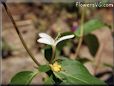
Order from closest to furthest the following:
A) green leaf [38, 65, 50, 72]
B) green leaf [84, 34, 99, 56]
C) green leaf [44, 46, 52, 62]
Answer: green leaf [38, 65, 50, 72] → green leaf [44, 46, 52, 62] → green leaf [84, 34, 99, 56]

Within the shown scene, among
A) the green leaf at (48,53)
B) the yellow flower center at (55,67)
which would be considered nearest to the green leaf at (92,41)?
the green leaf at (48,53)

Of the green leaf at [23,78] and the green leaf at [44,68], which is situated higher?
the green leaf at [44,68]

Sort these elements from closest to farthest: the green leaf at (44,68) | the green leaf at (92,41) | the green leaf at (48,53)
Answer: the green leaf at (44,68)
the green leaf at (48,53)
the green leaf at (92,41)

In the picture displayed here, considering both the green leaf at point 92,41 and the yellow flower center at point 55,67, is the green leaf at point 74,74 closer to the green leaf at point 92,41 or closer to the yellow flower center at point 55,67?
the yellow flower center at point 55,67

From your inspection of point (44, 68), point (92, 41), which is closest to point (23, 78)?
point (44, 68)

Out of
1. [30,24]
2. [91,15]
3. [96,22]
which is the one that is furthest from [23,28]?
[96,22]

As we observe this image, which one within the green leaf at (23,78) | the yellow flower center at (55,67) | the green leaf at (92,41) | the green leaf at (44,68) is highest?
the green leaf at (44,68)

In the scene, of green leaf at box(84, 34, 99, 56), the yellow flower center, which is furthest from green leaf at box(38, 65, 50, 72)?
green leaf at box(84, 34, 99, 56)

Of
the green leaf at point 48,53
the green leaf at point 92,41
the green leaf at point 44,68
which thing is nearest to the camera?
the green leaf at point 44,68

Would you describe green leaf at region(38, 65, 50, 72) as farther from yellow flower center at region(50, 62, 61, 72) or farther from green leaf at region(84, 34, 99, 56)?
green leaf at region(84, 34, 99, 56)
